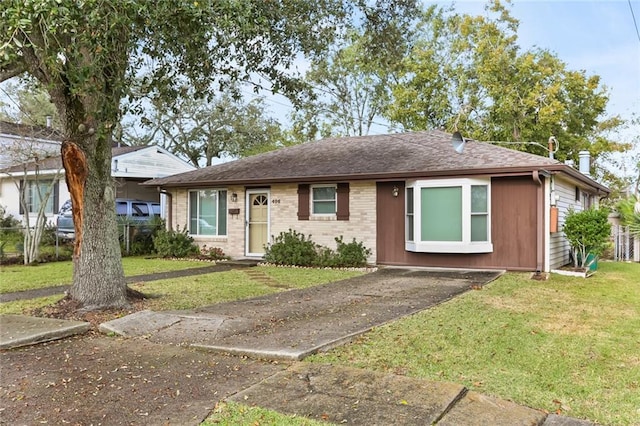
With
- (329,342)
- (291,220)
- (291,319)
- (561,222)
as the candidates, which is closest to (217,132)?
(291,220)

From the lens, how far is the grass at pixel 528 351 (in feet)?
12.4

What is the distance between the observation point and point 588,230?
10898 millimetres

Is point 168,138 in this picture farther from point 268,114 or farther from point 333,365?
point 333,365

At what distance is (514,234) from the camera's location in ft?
36.9

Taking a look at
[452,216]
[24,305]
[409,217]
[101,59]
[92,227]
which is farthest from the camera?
[409,217]

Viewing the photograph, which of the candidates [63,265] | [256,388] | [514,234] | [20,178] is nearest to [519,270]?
[514,234]

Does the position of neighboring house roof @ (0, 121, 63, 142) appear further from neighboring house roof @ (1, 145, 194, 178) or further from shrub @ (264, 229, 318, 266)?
shrub @ (264, 229, 318, 266)

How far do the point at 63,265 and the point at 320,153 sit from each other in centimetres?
803

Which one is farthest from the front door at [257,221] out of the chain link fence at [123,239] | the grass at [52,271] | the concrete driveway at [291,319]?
the concrete driveway at [291,319]

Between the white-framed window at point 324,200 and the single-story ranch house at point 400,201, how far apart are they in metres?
0.03

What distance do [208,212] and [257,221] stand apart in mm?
1871

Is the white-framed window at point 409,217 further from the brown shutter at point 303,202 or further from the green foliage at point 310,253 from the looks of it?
the brown shutter at point 303,202

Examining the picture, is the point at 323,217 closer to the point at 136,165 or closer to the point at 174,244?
the point at 174,244

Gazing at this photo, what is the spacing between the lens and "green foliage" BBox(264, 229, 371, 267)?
12367mm
